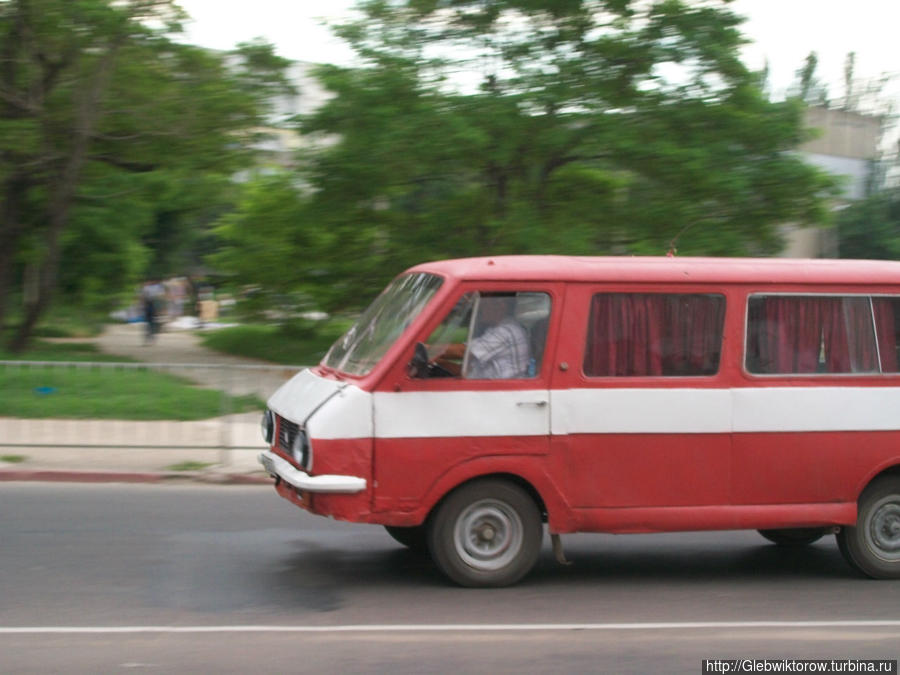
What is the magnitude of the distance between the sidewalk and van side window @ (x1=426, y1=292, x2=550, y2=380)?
14.0 feet

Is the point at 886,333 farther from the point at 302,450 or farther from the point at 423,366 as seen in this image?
the point at 302,450

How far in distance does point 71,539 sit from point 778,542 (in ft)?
18.8

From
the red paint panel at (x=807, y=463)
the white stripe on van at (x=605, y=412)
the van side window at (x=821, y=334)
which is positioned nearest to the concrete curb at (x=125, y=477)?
the white stripe on van at (x=605, y=412)

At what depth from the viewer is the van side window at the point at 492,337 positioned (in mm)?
6945

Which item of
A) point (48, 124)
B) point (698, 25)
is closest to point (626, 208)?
point (698, 25)

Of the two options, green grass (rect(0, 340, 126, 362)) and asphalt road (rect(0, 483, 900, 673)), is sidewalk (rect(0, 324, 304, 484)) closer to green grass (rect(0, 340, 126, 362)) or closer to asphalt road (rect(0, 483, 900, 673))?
asphalt road (rect(0, 483, 900, 673))

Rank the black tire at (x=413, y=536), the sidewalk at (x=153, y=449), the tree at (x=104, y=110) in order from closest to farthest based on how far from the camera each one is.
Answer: the black tire at (x=413, y=536) → the sidewalk at (x=153, y=449) → the tree at (x=104, y=110)

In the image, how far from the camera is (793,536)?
858 centimetres

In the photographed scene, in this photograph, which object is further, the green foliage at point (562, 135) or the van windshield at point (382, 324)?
the green foliage at point (562, 135)

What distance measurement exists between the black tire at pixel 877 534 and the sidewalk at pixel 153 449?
5.78 m

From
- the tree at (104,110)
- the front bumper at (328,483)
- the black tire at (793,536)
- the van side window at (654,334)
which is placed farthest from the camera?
the tree at (104,110)

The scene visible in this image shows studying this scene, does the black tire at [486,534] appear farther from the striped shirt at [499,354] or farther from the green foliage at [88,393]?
the green foliage at [88,393]

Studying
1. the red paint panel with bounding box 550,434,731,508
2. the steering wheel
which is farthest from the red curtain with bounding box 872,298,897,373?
the steering wheel

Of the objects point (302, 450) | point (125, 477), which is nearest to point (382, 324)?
point (302, 450)
